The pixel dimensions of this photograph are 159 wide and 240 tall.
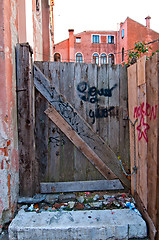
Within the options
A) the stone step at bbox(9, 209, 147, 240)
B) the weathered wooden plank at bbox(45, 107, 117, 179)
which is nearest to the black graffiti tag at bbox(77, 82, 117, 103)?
the weathered wooden plank at bbox(45, 107, 117, 179)

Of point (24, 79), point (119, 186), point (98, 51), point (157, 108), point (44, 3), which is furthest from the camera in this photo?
point (98, 51)

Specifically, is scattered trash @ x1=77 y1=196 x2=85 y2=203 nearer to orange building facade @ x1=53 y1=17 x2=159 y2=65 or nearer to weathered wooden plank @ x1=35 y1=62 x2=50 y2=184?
weathered wooden plank @ x1=35 y1=62 x2=50 y2=184

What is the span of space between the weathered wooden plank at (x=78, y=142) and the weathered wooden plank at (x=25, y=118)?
0.32 m

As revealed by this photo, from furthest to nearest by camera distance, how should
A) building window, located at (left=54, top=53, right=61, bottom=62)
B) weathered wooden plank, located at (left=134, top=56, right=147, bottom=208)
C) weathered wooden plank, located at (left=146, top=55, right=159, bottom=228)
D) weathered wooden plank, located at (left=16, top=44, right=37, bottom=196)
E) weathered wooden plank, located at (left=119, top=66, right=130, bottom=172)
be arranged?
building window, located at (left=54, top=53, right=61, bottom=62) < weathered wooden plank, located at (left=119, top=66, right=130, bottom=172) < weathered wooden plank, located at (left=16, top=44, right=37, bottom=196) < weathered wooden plank, located at (left=134, top=56, right=147, bottom=208) < weathered wooden plank, located at (left=146, top=55, right=159, bottom=228)

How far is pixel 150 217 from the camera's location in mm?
2123

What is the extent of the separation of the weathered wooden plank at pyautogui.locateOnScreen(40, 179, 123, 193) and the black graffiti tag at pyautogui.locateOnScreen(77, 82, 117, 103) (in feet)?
4.18

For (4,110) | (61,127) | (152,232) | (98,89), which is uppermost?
(98,89)

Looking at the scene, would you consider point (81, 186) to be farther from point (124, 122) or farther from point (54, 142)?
point (124, 122)

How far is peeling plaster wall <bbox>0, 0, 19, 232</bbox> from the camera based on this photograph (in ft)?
7.02

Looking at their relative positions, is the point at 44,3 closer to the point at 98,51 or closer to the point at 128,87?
the point at 128,87

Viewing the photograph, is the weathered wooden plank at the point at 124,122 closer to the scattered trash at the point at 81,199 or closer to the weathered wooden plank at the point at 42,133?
the scattered trash at the point at 81,199

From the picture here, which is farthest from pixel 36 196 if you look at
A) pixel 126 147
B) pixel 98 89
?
pixel 98 89

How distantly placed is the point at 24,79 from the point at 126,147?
1845mm

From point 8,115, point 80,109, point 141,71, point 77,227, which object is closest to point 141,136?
point 141,71
